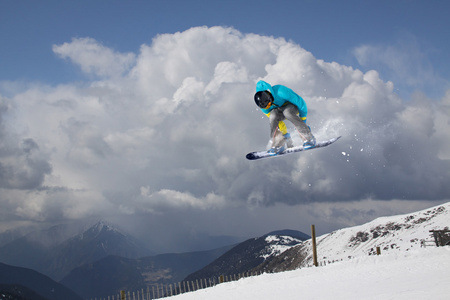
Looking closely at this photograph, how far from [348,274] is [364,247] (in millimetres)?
108419

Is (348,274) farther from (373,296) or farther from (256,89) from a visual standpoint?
(256,89)

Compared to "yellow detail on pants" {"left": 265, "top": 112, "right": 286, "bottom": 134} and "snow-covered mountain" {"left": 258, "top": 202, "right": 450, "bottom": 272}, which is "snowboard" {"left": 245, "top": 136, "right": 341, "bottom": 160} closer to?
"yellow detail on pants" {"left": 265, "top": 112, "right": 286, "bottom": 134}

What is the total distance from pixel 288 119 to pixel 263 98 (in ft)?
6.20

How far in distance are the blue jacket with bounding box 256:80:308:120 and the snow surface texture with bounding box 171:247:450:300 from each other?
21.4 ft

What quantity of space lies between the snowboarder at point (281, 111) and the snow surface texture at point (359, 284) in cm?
576

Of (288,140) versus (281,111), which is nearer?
(281,111)

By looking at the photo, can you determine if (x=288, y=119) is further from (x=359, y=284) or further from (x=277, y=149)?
(x=359, y=284)

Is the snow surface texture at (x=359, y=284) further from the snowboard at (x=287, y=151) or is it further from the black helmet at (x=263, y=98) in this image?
the black helmet at (x=263, y=98)

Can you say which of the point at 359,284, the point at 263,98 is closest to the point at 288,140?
the point at 263,98

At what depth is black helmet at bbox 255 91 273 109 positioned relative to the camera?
27.9ft

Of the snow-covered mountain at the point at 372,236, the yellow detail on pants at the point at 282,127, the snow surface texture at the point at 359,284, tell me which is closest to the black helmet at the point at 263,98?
the yellow detail on pants at the point at 282,127

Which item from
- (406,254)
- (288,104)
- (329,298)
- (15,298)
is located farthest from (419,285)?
(15,298)

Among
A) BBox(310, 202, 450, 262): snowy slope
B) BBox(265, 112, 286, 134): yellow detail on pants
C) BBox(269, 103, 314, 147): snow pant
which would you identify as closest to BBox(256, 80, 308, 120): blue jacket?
BBox(269, 103, 314, 147): snow pant

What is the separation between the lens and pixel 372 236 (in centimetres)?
12325
